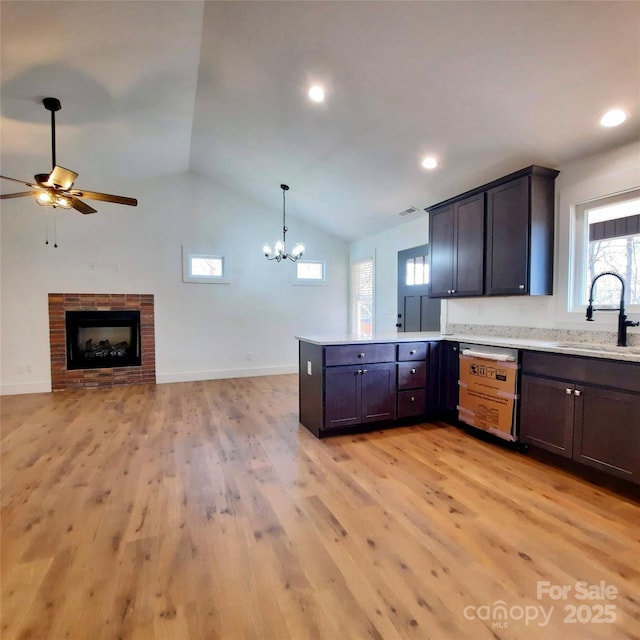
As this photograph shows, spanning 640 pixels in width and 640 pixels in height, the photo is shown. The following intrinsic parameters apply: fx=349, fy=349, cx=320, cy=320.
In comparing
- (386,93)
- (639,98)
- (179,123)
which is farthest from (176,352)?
(639,98)

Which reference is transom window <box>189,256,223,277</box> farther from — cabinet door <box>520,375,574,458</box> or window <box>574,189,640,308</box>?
window <box>574,189,640,308</box>

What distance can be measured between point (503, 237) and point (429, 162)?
1.14 m

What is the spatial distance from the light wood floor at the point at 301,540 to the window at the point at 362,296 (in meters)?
3.42

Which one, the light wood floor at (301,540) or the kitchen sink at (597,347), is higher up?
the kitchen sink at (597,347)

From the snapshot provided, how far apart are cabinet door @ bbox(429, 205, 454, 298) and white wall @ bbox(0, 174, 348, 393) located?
2743 millimetres

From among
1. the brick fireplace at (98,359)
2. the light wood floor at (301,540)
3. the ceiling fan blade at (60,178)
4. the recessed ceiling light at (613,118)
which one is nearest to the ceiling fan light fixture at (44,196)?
the ceiling fan blade at (60,178)

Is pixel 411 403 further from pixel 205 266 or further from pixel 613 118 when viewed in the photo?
pixel 205 266

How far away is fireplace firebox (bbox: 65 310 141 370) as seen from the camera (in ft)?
17.7

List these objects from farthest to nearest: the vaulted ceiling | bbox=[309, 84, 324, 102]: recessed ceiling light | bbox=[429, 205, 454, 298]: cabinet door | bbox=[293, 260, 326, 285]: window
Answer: bbox=[293, 260, 326, 285]: window
bbox=[429, 205, 454, 298]: cabinet door
bbox=[309, 84, 324, 102]: recessed ceiling light
the vaulted ceiling

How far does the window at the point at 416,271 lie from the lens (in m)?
5.00

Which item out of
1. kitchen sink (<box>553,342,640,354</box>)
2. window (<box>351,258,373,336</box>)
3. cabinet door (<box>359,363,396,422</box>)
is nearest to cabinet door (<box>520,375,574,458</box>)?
kitchen sink (<box>553,342,640,354</box>)

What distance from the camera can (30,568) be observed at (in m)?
1.67

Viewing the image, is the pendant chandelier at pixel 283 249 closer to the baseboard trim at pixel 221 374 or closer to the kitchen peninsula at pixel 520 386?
the kitchen peninsula at pixel 520 386

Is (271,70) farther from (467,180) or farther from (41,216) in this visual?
(41,216)
